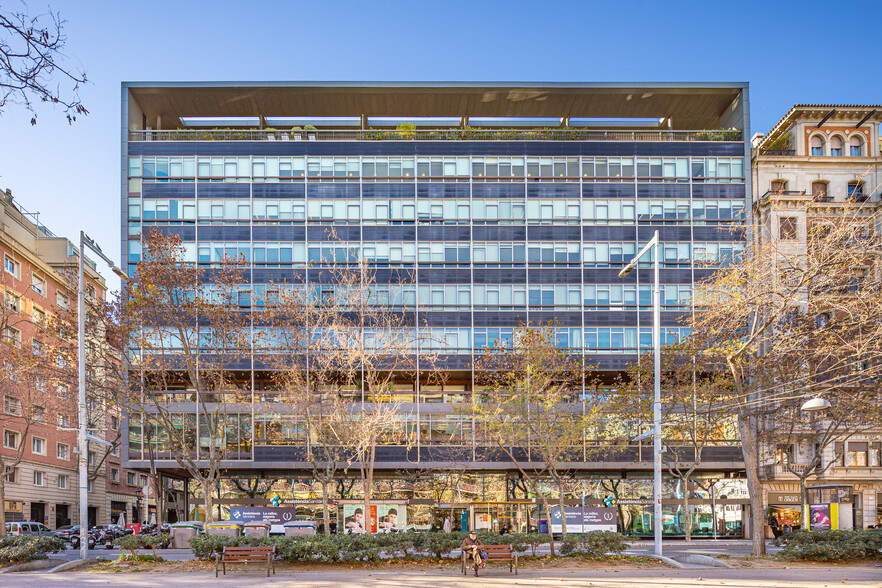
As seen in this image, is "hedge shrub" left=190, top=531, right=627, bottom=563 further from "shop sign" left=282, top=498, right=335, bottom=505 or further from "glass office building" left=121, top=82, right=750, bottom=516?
"shop sign" left=282, top=498, right=335, bottom=505

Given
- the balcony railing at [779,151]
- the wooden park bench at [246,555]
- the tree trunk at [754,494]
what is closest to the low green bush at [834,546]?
the tree trunk at [754,494]

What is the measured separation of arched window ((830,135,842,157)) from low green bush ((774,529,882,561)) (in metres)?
43.4

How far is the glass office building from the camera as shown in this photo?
57906mm

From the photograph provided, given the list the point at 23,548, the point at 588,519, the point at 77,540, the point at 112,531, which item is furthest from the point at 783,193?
the point at 23,548

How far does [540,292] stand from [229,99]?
2863cm

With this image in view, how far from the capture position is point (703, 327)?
108 ft

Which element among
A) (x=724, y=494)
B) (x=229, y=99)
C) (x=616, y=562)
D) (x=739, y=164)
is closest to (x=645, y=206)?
(x=739, y=164)

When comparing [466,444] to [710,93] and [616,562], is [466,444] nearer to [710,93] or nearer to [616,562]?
[616,562]

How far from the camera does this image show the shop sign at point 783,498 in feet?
190

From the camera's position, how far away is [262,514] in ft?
132

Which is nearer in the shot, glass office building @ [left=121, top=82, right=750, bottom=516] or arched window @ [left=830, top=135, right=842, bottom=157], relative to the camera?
glass office building @ [left=121, top=82, right=750, bottom=516]

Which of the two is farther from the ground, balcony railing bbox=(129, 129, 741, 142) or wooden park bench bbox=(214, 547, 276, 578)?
balcony railing bbox=(129, 129, 741, 142)

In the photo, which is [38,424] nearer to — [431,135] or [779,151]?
[431,135]

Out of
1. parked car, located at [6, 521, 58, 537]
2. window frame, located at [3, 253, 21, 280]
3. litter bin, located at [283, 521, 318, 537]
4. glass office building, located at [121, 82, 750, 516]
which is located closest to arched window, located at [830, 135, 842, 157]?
glass office building, located at [121, 82, 750, 516]
